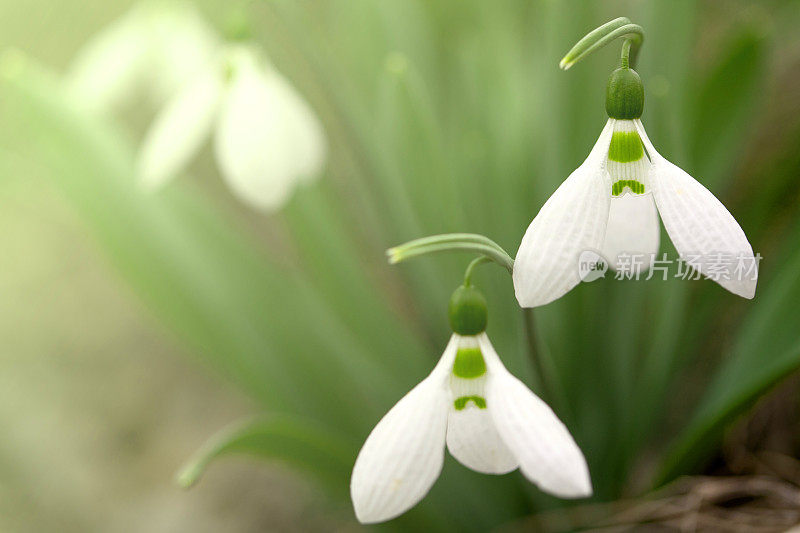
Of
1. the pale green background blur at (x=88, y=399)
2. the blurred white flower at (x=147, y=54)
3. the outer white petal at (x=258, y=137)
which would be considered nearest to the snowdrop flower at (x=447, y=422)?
the outer white petal at (x=258, y=137)

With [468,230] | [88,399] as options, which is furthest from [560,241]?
[88,399]

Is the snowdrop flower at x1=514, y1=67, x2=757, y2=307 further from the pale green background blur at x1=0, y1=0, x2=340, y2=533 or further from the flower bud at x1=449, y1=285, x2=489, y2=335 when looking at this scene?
the pale green background blur at x1=0, y1=0, x2=340, y2=533

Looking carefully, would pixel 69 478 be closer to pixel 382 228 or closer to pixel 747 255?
pixel 382 228

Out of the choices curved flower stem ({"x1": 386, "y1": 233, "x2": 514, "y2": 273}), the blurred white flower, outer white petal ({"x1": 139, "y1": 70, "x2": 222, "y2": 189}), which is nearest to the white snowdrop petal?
the blurred white flower

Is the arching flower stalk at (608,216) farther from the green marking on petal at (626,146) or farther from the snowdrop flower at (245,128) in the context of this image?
the snowdrop flower at (245,128)

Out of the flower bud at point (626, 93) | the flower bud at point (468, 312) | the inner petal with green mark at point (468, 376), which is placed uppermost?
the flower bud at point (626, 93)

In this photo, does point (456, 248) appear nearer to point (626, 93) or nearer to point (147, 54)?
point (626, 93)
